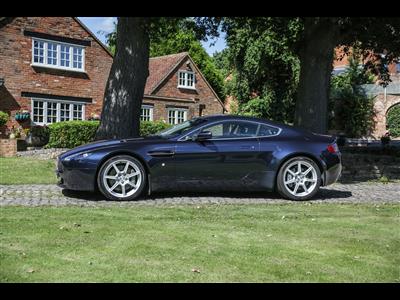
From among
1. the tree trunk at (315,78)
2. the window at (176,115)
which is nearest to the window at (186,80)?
→ the window at (176,115)

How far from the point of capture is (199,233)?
5.91 m

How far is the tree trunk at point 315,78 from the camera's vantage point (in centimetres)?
1369

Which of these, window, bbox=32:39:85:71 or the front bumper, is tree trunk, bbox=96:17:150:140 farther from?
window, bbox=32:39:85:71

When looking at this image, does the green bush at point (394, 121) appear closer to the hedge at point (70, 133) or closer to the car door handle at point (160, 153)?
the hedge at point (70, 133)

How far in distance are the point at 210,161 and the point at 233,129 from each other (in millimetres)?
747

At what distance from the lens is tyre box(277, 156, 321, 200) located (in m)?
8.81

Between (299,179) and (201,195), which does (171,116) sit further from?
(299,179)

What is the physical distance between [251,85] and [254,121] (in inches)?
1192

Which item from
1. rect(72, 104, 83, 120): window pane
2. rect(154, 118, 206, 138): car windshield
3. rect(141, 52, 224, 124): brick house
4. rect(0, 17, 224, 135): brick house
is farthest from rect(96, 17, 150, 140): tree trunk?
rect(141, 52, 224, 124): brick house

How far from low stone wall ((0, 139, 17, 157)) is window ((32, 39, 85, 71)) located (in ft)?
30.7

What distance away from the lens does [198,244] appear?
5359 mm

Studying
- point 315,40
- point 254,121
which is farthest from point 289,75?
point 254,121

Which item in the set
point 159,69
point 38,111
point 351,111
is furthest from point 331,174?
point 351,111

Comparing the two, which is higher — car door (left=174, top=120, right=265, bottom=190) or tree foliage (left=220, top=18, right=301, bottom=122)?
tree foliage (left=220, top=18, right=301, bottom=122)
